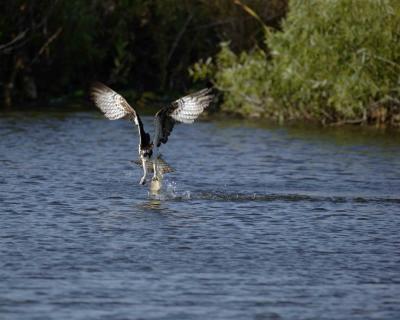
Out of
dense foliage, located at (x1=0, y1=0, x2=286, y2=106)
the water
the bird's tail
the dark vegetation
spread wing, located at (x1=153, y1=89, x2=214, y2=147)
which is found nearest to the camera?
the water

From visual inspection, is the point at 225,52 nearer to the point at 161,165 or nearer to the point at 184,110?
the point at 161,165

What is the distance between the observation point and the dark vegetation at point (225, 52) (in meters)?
26.4

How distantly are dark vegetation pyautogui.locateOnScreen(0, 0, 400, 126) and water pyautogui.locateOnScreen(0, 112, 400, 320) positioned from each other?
2.70 metres

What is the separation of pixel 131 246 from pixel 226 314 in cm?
322

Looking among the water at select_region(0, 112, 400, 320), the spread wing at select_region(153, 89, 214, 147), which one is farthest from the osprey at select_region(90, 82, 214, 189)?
the water at select_region(0, 112, 400, 320)

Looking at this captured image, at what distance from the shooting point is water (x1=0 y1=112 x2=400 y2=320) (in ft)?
32.2

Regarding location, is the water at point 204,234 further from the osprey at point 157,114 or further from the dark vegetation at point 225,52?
the dark vegetation at point 225,52

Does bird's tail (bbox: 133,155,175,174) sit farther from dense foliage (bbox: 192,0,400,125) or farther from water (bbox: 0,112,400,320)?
dense foliage (bbox: 192,0,400,125)

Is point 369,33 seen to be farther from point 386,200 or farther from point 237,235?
point 237,235

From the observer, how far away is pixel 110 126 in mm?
30234

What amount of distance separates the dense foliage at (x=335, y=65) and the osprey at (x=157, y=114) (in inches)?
380

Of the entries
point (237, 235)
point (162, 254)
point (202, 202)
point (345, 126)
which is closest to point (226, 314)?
point (162, 254)

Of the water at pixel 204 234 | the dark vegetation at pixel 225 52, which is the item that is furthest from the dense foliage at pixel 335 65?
the water at pixel 204 234

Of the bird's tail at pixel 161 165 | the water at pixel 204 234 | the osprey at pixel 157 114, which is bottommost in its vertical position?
the water at pixel 204 234
